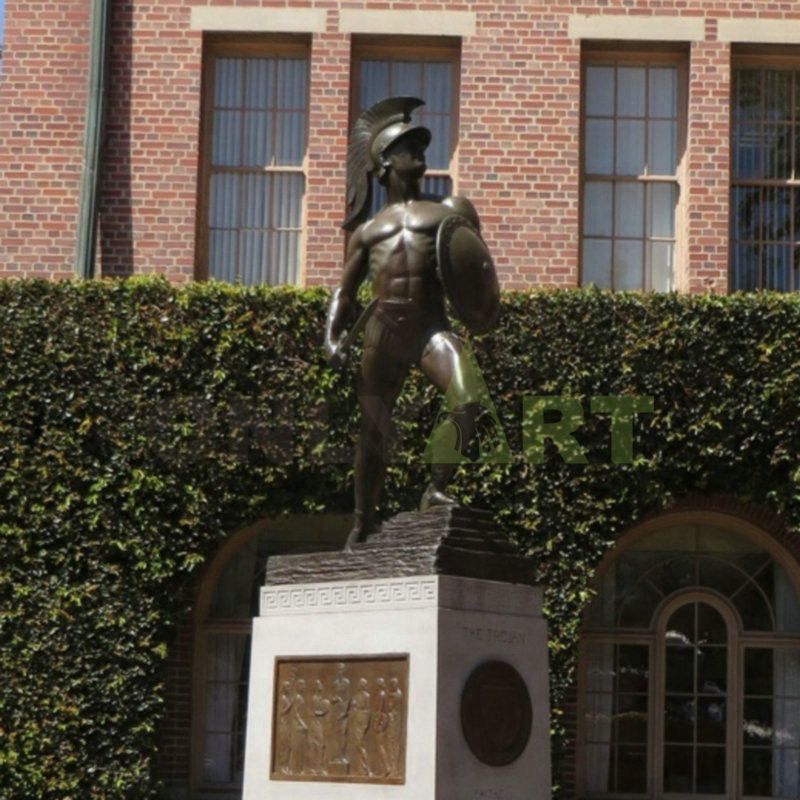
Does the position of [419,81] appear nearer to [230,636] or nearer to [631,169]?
[631,169]

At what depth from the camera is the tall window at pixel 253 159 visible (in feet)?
64.5

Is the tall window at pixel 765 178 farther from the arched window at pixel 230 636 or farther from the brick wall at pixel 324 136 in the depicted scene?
the arched window at pixel 230 636

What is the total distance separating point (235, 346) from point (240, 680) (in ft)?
10.2

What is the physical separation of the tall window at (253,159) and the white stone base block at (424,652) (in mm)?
7353

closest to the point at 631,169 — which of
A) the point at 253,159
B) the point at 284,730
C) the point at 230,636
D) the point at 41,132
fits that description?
the point at 253,159

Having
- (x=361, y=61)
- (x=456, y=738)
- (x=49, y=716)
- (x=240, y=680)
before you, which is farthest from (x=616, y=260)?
(x=456, y=738)

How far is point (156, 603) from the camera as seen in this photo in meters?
18.1

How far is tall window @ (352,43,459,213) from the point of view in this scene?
775 inches

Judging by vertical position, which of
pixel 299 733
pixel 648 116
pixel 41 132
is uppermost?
pixel 648 116

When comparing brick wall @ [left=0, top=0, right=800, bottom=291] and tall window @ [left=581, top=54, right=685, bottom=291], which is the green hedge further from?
tall window @ [left=581, top=54, right=685, bottom=291]

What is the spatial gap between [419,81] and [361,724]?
30.2 feet

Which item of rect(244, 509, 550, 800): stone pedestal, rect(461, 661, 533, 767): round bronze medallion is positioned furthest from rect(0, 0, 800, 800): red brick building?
rect(461, 661, 533, 767): round bronze medallion

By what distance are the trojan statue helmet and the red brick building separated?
6.07 meters

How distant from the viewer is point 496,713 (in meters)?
11.9
